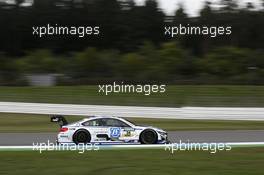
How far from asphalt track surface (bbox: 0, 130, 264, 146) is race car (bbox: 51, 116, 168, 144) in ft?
2.96

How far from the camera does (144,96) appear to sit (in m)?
17.7

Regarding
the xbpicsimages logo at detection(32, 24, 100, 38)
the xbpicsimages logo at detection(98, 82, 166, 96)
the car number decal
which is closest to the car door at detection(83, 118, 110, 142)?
the car number decal

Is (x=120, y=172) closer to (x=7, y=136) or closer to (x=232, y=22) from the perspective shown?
(x=7, y=136)

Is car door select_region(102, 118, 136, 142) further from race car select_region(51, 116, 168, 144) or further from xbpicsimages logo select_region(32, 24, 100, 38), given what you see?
xbpicsimages logo select_region(32, 24, 100, 38)

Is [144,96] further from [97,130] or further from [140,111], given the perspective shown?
[97,130]

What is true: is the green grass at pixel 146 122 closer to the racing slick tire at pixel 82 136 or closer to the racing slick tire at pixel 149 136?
the racing slick tire at pixel 149 136

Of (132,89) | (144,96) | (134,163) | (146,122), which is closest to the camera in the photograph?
(134,163)

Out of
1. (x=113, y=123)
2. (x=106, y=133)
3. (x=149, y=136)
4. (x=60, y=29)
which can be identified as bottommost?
(x=149, y=136)

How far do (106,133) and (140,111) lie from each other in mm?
4754

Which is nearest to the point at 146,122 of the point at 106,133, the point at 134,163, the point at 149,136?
the point at 149,136

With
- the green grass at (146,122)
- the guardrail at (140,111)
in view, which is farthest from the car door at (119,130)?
the guardrail at (140,111)

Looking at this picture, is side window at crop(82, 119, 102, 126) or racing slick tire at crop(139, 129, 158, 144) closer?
side window at crop(82, 119, 102, 126)

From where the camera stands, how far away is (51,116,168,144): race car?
37.8 feet

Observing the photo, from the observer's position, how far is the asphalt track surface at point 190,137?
490 inches
